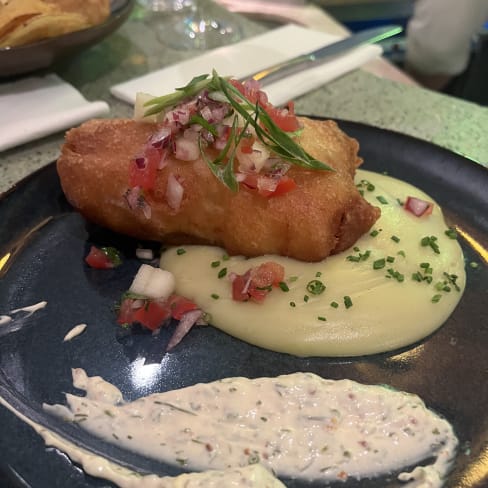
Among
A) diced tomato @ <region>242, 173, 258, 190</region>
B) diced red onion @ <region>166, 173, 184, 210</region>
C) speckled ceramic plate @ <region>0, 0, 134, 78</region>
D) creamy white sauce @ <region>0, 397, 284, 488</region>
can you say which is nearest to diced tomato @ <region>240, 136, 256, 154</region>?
diced tomato @ <region>242, 173, 258, 190</region>

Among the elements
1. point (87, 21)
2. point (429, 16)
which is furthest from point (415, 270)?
point (429, 16)

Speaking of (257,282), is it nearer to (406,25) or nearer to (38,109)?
(38,109)

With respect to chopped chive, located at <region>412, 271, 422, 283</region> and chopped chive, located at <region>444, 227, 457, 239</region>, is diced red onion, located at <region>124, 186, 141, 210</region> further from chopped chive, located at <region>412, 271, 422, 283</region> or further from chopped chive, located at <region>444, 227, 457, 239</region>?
chopped chive, located at <region>444, 227, 457, 239</region>

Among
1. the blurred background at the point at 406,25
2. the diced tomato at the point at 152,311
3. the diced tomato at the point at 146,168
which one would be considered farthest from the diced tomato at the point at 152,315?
the blurred background at the point at 406,25

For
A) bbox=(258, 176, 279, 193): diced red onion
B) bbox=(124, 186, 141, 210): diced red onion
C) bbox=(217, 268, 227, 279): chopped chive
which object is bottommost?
bbox=(217, 268, 227, 279): chopped chive

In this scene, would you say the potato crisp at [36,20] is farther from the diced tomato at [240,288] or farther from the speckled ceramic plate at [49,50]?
the diced tomato at [240,288]

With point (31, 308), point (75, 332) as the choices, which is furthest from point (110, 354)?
point (31, 308)

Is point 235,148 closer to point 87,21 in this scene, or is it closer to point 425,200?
point 425,200

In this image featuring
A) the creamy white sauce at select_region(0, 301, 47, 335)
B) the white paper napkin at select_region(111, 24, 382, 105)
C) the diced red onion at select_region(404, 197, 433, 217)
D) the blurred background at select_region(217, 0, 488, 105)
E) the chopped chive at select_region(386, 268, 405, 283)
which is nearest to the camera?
the creamy white sauce at select_region(0, 301, 47, 335)
